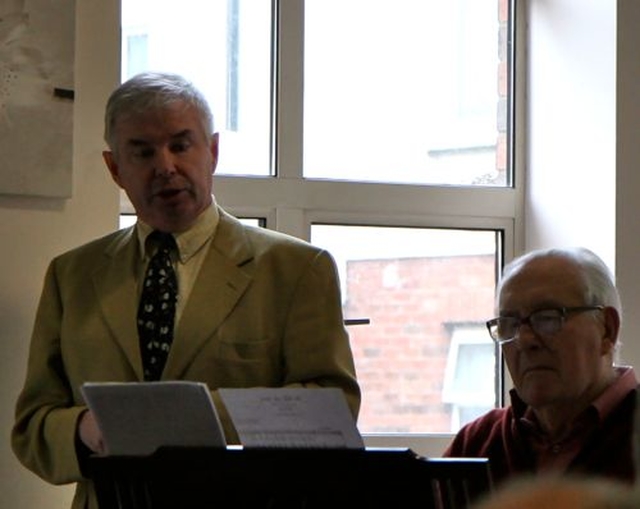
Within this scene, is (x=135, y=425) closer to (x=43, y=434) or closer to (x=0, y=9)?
(x=43, y=434)

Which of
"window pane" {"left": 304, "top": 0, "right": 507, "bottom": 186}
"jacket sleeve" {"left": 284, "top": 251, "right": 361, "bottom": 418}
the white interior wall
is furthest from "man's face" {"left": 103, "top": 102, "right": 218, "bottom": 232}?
"window pane" {"left": 304, "top": 0, "right": 507, "bottom": 186}

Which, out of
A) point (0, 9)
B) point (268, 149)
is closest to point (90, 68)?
point (0, 9)

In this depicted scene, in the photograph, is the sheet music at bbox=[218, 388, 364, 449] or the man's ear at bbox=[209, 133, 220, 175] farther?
the man's ear at bbox=[209, 133, 220, 175]

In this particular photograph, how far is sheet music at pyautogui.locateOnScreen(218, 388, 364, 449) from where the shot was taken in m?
1.35

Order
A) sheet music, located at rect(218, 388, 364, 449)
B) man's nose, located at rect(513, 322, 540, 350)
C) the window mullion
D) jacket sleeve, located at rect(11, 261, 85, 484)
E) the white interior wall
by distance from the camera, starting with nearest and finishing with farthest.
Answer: sheet music, located at rect(218, 388, 364, 449), jacket sleeve, located at rect(11, 261, 85, 484), man's nose, located at rect(513, 322, 540, 350), the white interior wall, the window mullion

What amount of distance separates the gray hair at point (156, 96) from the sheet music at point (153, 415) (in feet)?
2.13

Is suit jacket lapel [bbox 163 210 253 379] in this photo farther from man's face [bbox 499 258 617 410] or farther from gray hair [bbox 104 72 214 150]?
man's face [bbox 499 258 617 410]

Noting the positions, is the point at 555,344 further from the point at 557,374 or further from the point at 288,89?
the point at 288,89

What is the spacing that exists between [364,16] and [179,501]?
204 cm

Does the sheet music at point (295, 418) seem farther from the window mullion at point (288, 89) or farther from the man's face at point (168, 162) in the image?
the window mullion at point (288, 89)

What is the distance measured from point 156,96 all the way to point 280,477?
2.95ft

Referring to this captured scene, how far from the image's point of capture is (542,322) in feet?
7.12

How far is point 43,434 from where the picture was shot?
195 centimetres

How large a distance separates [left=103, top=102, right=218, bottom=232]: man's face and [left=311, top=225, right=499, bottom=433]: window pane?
106cm
